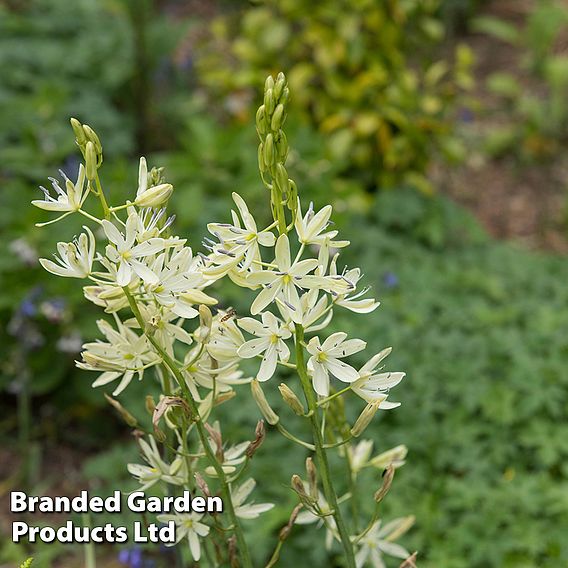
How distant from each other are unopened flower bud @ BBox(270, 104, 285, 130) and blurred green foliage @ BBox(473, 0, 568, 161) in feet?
16.5

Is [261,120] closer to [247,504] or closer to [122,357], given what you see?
[122,357]

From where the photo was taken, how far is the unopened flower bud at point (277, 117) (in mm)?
1386

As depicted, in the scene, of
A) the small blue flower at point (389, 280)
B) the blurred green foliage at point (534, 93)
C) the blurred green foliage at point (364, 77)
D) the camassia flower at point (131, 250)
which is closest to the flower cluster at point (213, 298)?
the camassia flower at point (131, 250)

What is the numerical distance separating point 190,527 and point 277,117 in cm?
80

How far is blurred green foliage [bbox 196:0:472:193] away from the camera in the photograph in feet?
15.7

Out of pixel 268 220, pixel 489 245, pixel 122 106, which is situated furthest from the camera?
pixel 122 106

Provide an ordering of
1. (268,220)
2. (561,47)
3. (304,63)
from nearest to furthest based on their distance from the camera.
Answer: (268,220), (304,63), (561,47)

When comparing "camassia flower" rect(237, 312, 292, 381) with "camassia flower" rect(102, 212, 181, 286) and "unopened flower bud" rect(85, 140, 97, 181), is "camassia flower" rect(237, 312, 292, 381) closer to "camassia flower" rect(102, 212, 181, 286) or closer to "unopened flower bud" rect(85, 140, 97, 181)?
"camassia flower" rect(102, 212, 181, 286)

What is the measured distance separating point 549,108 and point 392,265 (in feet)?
9.33

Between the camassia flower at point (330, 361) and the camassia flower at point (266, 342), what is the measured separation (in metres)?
0.05

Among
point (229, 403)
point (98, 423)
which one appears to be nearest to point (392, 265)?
point (229, 403)

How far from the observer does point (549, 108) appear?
20.3 ft

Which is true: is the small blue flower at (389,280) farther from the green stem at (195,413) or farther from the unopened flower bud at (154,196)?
the unopened flower bud at (154,196)

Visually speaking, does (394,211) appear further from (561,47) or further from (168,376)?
(561,47)
